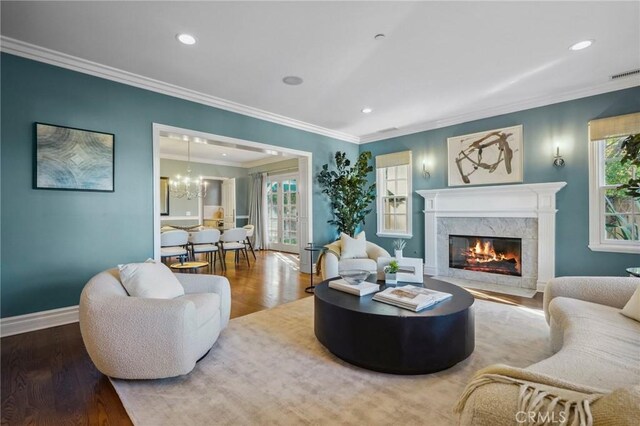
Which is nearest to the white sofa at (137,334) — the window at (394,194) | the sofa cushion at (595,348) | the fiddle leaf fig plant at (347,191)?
the sofa cushion at (595,348)

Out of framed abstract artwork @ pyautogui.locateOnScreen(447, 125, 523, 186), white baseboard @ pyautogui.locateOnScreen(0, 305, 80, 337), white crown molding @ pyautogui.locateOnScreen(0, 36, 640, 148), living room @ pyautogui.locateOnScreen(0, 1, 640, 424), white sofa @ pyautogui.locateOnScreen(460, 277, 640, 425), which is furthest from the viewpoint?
framed abstract artwork @ pyautogui.locateOnScreen(447, 125, 523, 186)

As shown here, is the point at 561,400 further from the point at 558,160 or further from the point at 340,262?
the point at 558,160

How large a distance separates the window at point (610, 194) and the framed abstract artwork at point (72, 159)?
19.2 feet

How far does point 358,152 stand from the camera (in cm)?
649

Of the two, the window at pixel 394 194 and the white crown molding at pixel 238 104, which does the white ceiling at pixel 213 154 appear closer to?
the white crown molding at pixel 238 104

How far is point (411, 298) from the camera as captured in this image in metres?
2.22

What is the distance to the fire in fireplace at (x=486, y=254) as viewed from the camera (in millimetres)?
4516

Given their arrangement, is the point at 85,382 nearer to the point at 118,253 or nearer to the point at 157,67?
the point at 118,253

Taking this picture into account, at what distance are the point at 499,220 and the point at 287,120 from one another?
378 centimetres

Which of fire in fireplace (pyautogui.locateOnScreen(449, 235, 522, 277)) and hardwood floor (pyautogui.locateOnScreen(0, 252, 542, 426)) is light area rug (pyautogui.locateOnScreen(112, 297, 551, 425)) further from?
fire in fireplace (pyautogui.locateOnScreen(449, 235, 522, 277))

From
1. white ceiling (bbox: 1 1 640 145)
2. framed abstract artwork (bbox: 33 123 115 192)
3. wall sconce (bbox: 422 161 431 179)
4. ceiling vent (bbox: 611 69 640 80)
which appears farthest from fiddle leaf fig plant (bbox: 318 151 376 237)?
ceiling vent (bbox: 611 69 640 80)

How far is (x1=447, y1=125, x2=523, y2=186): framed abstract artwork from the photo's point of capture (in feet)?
14.5

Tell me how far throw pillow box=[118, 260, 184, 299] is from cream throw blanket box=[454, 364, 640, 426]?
2104 millimetres

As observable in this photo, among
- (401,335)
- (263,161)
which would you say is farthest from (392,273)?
(263,161)
